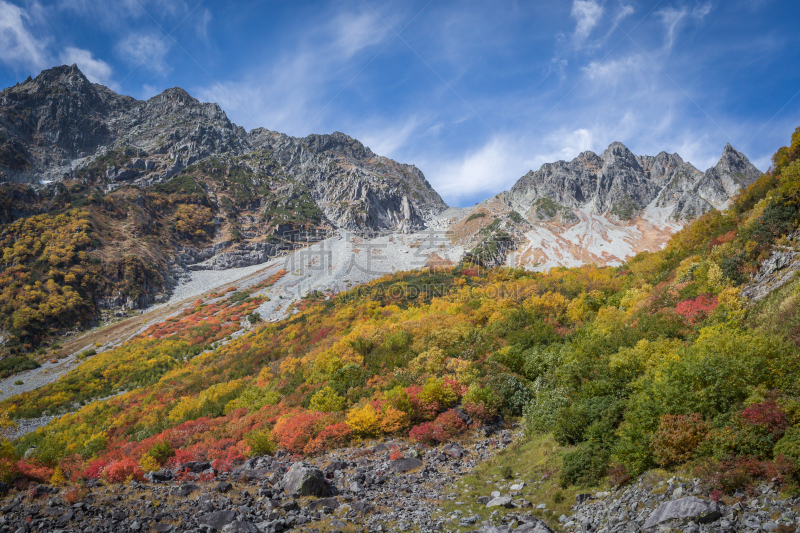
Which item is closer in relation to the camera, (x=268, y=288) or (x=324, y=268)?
(x=268, y=288)

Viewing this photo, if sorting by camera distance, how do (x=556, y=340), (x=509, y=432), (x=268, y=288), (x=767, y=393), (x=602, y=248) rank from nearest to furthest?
(x=767, y=393) → (x=509, y=432) → (x=556, y=340) → (x=268, y=288) → (x=602, y=248)

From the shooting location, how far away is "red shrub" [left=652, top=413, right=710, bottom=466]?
8.86 metres

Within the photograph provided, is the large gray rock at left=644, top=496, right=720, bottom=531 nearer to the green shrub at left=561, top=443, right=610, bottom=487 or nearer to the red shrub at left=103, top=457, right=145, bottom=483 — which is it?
the green shrub at left=561, top=443, right=610, bottom=487

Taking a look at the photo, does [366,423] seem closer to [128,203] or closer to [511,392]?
[511,392]

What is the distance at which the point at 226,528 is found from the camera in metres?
9.27

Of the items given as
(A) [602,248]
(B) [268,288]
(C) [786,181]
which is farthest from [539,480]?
(A) [602,248]

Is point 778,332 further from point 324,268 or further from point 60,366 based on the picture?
point 324,268

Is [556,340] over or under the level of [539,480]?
over

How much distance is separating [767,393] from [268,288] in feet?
264

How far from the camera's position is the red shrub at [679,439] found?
8859 mm

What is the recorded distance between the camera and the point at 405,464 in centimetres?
1455

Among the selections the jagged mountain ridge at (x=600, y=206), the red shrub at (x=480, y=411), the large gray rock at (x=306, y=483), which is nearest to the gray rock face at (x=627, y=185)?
the jagged mountain ridge at (x=600, y=206)

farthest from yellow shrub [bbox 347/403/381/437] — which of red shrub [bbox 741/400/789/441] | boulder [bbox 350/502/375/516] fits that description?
red shrub [bbox 741/400/789/441]

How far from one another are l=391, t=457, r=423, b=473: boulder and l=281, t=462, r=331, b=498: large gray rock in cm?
321
